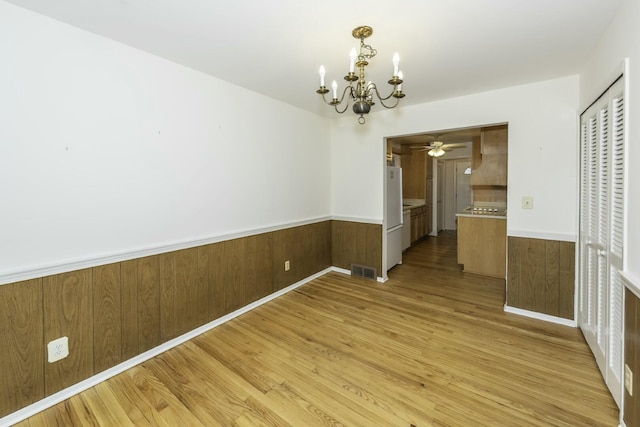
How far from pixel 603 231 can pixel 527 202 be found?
3.13ft

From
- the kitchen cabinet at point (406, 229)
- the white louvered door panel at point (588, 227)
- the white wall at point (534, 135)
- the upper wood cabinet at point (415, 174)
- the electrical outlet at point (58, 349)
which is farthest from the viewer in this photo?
the upper wood cabinet at point (415, 174)

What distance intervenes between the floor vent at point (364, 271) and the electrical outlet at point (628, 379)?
262 centimetres

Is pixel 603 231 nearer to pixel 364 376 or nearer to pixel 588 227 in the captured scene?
pixel 588 227

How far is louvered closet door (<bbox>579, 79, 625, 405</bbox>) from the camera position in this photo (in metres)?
1.67

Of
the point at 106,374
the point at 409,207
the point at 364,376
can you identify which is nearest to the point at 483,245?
the point at 409,207

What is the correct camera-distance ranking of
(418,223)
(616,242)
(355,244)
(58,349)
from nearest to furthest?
(616,242) < (58,349) < (355,244) < (418,223)

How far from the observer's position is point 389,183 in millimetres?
4125

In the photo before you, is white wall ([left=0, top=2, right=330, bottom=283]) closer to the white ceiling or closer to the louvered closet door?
the white ceiling

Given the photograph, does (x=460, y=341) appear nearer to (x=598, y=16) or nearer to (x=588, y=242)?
(x=588, y=242)

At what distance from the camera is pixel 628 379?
1478 millimetres

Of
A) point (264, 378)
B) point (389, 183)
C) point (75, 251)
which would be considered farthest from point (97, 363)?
point (389, 183)

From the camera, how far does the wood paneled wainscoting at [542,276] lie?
2715 mm

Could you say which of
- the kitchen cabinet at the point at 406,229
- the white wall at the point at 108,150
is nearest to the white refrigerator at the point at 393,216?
the kitchen cabinet at the point at 406,229

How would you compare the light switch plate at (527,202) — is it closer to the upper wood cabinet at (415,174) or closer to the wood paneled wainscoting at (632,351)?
the wood paneled wainscoting at (632,351)
